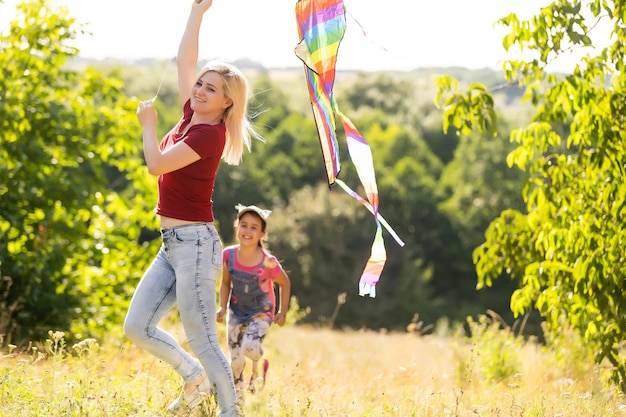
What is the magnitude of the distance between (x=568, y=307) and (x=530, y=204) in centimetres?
76

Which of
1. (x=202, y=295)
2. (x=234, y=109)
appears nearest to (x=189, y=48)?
(x=234, y=109)

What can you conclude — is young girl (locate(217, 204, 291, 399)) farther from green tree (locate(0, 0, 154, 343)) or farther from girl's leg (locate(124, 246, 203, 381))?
green tree (locate(0, 0, 154, 343))

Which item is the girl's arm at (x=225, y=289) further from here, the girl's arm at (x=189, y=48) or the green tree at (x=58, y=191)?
the green tree at (x=58, y=191)

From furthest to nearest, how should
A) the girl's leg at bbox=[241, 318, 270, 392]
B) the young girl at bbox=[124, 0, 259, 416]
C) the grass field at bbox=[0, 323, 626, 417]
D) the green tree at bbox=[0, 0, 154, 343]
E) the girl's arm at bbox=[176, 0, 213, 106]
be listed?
the green tree at bbox=[0, 0, 154, 343], the girl's leg at bbox=[241, 318, 270, 392], the girl's arm at bbox=[176, 0, 213, 106], the grass field at bbox=[0, 323, 626, 417], the young girl at bbox=[124, 0, 259, 416]

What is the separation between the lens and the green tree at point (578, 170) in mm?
5332

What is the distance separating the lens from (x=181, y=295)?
3.82 meters

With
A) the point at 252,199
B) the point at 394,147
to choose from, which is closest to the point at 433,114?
the point at 394,147

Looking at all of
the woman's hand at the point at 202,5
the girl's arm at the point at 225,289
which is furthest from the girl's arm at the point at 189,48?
the girl's arm at the point at 225,289

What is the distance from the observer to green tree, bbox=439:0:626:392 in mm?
5332

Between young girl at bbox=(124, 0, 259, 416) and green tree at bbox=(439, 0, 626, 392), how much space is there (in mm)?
2221

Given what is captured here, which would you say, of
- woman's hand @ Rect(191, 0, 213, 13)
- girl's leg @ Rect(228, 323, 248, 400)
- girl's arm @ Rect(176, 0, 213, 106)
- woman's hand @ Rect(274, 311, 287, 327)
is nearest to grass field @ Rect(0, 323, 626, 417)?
girl's leg @ Rect(228, 323, 248, 400)

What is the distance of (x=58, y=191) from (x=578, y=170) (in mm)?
4298

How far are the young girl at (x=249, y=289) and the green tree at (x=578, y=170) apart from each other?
1.55m

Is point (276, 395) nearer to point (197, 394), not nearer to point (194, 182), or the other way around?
point (197, 394)
